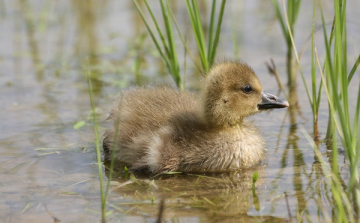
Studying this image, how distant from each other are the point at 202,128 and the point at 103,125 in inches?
55.1

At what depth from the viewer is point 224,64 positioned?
5246 millimetres

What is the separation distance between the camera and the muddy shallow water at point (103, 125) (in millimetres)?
4254

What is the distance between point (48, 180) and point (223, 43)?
4329 mm

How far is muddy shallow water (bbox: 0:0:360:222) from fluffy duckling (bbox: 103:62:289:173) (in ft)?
0.41

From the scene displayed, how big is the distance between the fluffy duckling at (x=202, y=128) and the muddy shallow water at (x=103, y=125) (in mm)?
124

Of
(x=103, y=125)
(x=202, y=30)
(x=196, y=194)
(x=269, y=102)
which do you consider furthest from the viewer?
(x=103, y=125)

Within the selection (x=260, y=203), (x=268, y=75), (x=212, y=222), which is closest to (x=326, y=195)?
(x=260, y=203)

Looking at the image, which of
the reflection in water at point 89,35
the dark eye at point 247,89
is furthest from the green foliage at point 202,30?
the reflection in water at point 89,35

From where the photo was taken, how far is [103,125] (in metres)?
6.26

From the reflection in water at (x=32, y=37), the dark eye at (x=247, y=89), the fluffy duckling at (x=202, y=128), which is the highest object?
the dark eye at (x=247, y=89)

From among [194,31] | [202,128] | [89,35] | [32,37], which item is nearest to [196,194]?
[202,128]

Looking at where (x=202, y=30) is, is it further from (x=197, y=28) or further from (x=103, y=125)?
(x=103, y=125)

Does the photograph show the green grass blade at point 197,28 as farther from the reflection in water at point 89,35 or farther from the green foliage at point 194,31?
the reflection in water at point 89,35

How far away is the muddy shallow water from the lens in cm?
425
